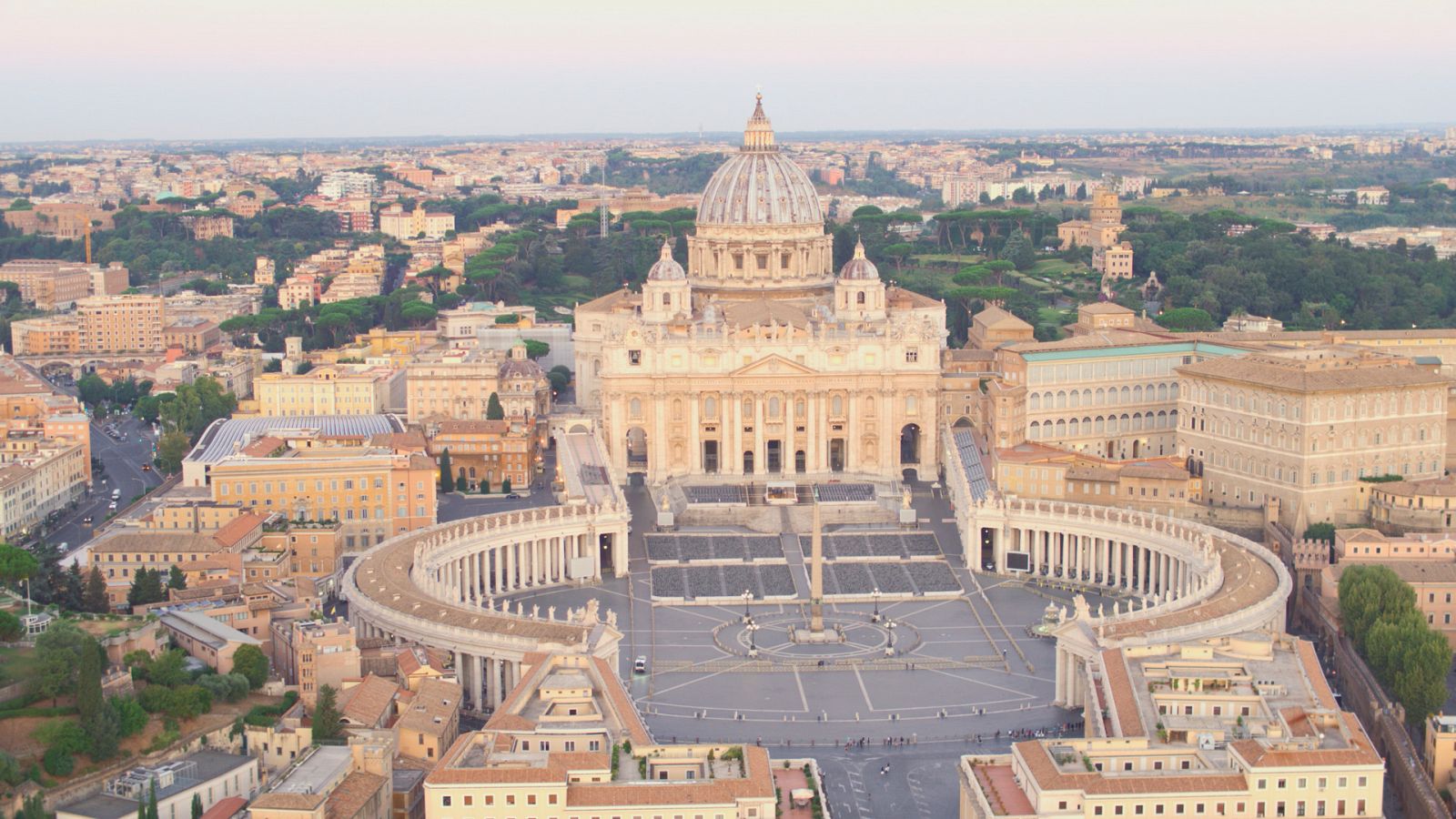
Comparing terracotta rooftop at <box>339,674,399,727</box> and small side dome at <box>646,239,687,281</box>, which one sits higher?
small side dome at <box>646,239,687,281</box>

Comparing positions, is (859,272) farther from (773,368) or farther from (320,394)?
(320,394)

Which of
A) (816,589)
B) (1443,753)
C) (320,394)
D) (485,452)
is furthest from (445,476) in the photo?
(1443,753)

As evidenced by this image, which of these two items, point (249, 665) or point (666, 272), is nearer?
point (249, 665)

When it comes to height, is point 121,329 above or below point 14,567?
below

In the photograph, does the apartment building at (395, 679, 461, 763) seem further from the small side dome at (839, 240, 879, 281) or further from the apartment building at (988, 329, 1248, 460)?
the small side dome at (839, 240, 879, 281)

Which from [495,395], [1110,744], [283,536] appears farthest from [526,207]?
[1110,744]

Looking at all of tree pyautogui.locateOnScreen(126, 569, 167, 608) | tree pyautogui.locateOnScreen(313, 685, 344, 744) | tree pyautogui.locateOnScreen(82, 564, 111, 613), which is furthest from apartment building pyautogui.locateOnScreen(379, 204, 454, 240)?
tree pyautogui.locateOnScreen(313, 685, 344, 744)

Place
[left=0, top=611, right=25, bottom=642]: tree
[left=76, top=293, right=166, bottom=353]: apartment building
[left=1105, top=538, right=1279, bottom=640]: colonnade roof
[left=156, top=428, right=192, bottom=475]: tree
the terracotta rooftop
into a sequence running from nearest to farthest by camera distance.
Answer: the terracotta rooftop → [left=0, top=611, right=25, bottom=642]: tree → [left=1105, top=538, right=1279, bottom=640]: colonnade roof → [left=156, top=428, right=192, bottom=475]: tree → [left=76, top=293, right=166, bottom=353]: apartment building
